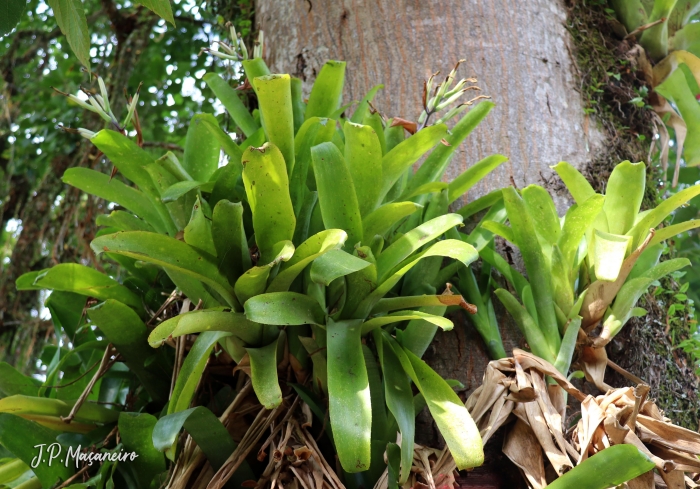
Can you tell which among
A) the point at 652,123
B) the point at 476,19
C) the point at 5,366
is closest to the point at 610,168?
the point at 652,123

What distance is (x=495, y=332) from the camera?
0.95 meters

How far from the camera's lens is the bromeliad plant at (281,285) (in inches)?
29.3

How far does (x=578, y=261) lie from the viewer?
3.05ft

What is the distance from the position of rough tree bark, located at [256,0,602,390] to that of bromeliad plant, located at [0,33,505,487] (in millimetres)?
164

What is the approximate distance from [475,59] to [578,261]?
504 mm

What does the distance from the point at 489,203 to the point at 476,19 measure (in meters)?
0.46

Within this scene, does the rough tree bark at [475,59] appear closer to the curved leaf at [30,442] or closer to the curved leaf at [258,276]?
the curved leaf at [258,276]

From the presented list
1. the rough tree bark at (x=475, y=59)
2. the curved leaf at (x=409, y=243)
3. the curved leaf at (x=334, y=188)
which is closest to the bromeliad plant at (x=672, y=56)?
the rough tree bark at (x=475, y=59)

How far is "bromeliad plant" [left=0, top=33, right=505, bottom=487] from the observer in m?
0.74

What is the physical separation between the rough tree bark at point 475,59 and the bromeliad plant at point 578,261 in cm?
20

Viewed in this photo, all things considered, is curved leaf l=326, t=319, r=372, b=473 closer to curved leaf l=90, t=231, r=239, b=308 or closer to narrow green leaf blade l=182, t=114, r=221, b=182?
curved leaf l=90, t=231, r=239, b=308

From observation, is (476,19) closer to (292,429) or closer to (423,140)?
(423,140)

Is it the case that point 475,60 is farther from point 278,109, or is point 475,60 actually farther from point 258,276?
point 258,276

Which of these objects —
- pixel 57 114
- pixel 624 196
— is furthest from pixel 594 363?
pixel 57 114
